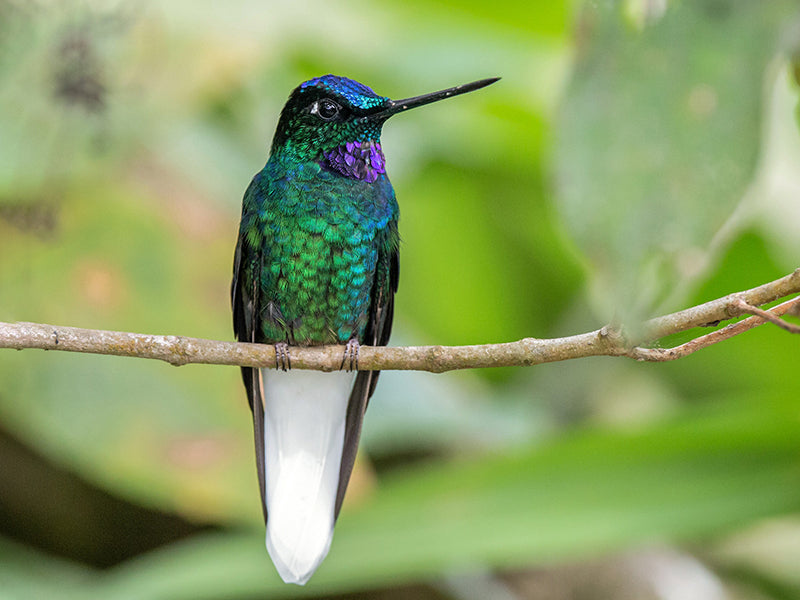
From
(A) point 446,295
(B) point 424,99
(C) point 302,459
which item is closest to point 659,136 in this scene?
(B) point 424,99

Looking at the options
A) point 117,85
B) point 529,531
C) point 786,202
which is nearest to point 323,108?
point 529,531

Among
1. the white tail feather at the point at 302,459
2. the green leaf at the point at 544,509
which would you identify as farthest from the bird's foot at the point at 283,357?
the green leaf at the point at 544,509

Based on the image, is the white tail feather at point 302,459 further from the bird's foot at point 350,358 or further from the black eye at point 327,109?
the black eye at point 327,109

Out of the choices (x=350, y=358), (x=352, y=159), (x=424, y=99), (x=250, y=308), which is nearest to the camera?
(x=424, y=99)

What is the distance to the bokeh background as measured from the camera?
1354 millimetres

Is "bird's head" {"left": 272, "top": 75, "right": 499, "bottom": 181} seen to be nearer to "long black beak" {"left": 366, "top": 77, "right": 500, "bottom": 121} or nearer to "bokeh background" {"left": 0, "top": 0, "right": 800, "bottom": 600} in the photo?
"long black beak" {"left": 366, "top": 77, "right": 500, "bottom": 121}

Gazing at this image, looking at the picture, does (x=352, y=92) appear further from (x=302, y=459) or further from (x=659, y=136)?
(x=302, y=459)

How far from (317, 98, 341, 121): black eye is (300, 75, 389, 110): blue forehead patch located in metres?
0.03

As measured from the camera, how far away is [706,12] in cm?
139

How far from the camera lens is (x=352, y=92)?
191 cm

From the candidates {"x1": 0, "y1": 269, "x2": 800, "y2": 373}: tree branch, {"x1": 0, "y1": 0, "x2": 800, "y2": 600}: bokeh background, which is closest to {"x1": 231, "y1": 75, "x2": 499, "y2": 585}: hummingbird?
{"x1": 0, "y1": 269, "x2": 800, "y2": 373}: tree branch

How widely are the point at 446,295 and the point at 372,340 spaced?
6.36 feet

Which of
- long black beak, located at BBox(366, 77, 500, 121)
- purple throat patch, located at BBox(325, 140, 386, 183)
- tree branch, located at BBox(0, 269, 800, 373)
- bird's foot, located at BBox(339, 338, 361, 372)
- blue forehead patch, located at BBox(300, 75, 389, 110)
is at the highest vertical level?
blue forehead patch, located at BBox(300, 75, 389, 110)

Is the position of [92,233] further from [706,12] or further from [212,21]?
[706,12]
